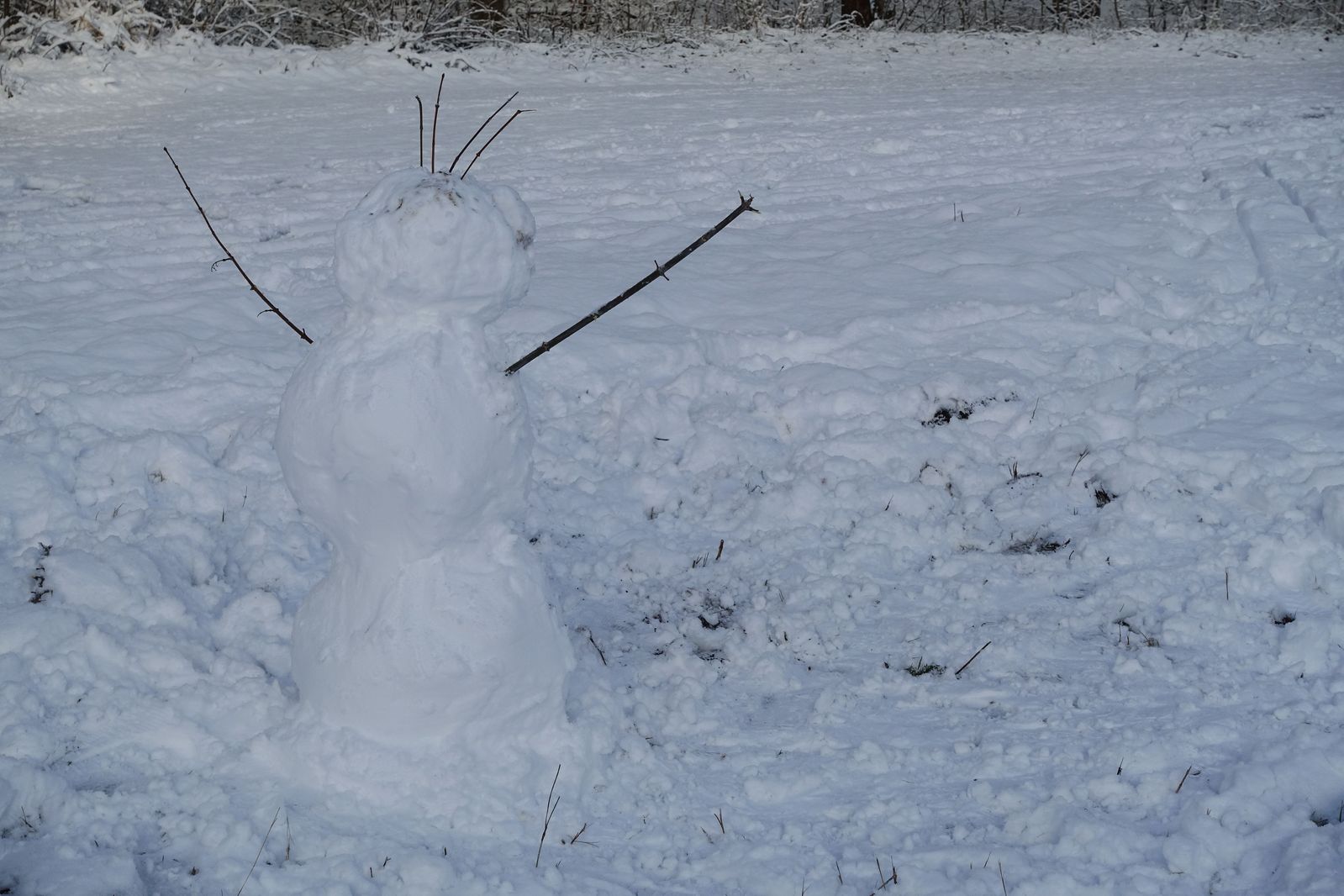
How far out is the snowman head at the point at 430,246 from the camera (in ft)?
8.99

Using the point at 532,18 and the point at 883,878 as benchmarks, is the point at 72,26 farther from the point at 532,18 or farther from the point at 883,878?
the point at 883,878

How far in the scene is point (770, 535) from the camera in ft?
13.9

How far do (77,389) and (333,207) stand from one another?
271 cm

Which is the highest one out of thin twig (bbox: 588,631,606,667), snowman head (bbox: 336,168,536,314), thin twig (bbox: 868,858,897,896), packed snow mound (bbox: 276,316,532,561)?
snowman head (bbox: 336,168,536,314)

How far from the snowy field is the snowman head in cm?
112

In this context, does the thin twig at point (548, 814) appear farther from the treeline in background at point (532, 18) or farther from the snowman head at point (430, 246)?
the treeline in background at point (532, 18)

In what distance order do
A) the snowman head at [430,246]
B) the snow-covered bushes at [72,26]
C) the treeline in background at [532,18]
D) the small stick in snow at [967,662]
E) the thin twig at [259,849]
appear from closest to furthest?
the thin twig at [259,849] → the snowman head at [430,246] → the small stick in snow at [967,662] → the snow-covered bushes at [72,26] → the treeline in background at [532,18]

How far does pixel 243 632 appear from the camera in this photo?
3.56 metres

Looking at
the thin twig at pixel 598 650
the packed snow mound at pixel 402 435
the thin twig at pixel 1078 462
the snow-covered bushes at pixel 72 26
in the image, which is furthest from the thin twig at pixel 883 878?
the snow-covered bushes at pixel 72 26

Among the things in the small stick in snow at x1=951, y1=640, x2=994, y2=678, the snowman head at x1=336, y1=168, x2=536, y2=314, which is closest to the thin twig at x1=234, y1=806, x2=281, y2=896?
the snowman head at x1=336, y1=168, x2=536, y2=314

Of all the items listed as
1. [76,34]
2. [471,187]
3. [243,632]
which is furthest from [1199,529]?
[76,34]

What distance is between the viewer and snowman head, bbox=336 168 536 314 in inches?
108

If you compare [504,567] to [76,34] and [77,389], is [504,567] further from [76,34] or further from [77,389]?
[76,34]

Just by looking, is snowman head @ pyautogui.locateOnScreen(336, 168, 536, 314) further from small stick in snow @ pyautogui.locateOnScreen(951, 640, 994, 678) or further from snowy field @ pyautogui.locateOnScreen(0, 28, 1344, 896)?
small stick in snow @ pyautogui.locateOnScreen(951, 640, 994, 678)
